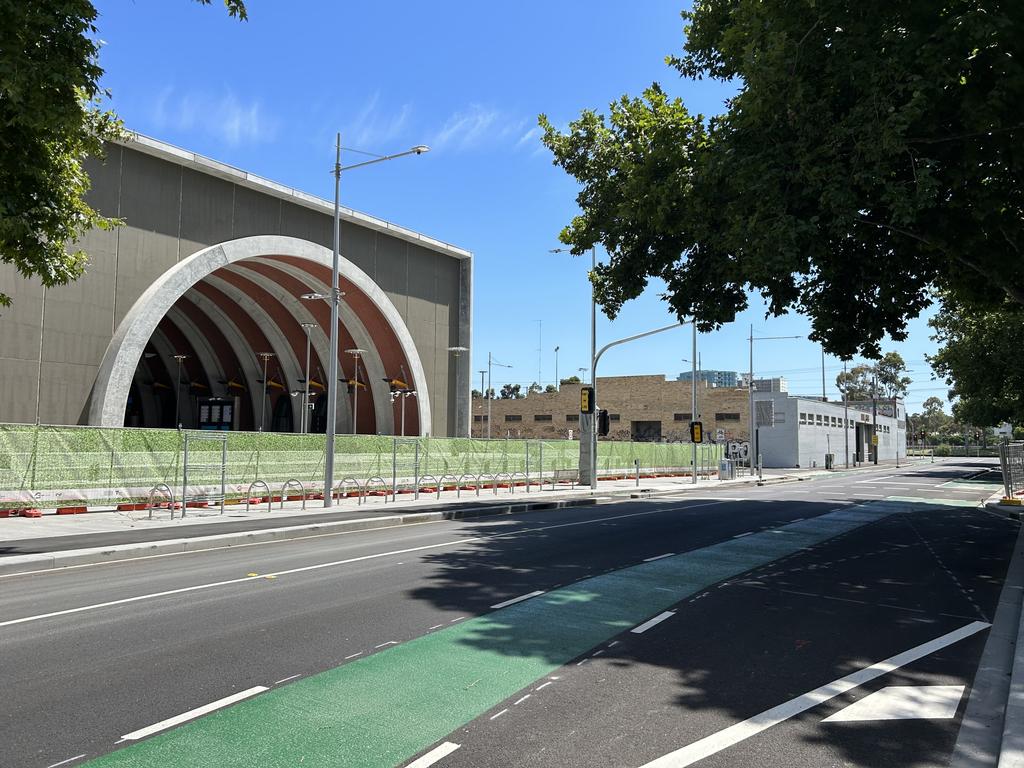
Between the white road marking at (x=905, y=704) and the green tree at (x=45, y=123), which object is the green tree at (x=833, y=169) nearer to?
the white road marking at (x=905, y=704)

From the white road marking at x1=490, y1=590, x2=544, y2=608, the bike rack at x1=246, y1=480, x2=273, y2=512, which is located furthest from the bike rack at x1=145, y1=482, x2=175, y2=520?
the white road marking at x1=490, y1=590, x2=544, y2=608

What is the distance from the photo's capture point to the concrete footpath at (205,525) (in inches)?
465

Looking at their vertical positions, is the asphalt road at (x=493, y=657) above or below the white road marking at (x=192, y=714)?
below

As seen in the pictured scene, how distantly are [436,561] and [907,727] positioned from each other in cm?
737

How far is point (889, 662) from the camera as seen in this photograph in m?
6.23

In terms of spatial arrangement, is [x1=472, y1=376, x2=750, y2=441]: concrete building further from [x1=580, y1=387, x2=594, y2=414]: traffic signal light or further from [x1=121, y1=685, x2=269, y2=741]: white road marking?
[x1=121, y1=685, x2=269, y2=741]: white road marking

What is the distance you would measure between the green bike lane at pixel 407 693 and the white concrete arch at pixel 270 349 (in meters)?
42.1

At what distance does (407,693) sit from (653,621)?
3.22 m

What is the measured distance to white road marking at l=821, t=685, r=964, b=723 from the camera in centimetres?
493

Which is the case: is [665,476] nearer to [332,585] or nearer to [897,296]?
[897,296]

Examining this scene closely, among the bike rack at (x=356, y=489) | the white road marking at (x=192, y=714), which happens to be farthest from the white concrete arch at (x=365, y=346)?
the white road marking at (x=192, y=714)

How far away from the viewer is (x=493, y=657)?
6.07 m

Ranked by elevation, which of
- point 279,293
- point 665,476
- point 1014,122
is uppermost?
point 279,293

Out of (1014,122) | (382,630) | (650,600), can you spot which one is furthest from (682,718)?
(1014,122)
